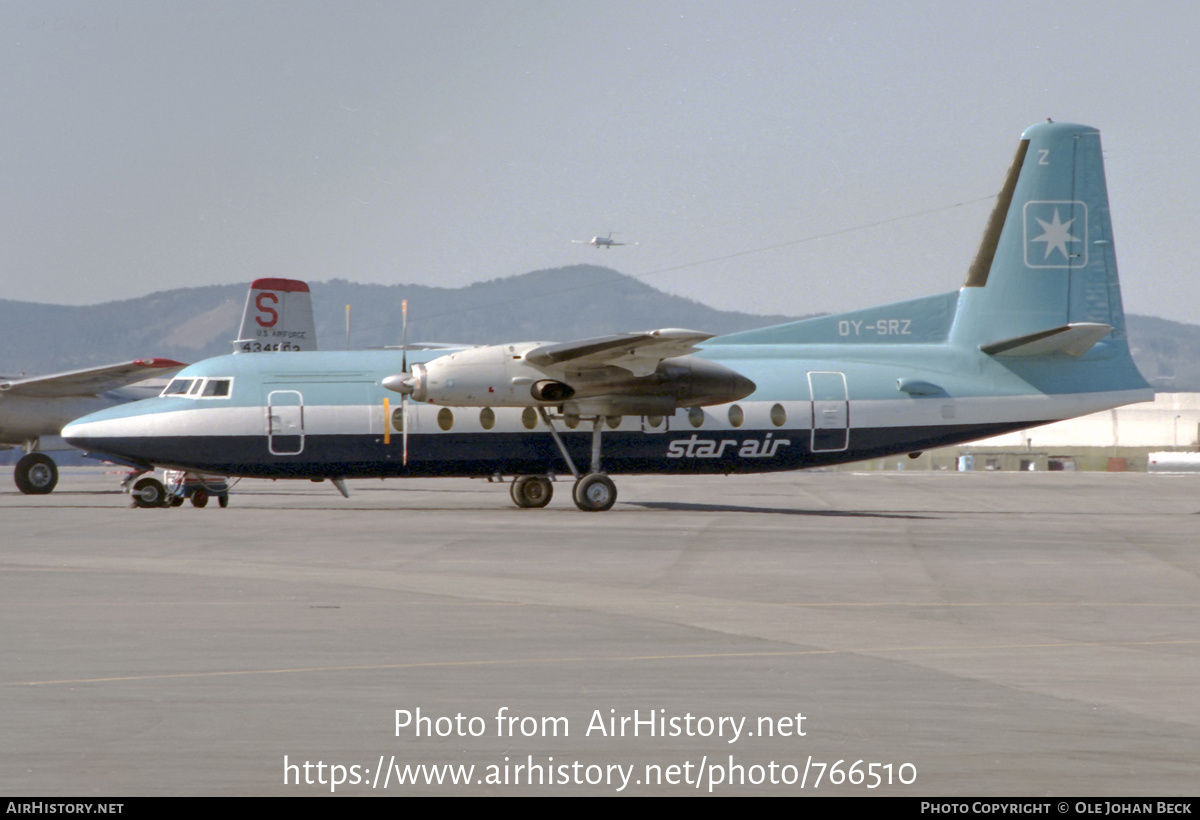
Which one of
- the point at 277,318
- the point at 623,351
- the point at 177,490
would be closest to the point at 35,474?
the point at 177,490

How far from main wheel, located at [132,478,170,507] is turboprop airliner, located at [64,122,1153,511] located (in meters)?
1.33

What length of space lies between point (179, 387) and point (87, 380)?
846cm

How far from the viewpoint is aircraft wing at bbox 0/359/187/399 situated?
107 feet

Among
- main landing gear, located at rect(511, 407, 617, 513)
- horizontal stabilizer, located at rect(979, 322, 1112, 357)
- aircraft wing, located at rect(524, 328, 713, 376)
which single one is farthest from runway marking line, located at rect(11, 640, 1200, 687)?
horizontal stabilizer, located at rect(979, 322, 1112, 357)

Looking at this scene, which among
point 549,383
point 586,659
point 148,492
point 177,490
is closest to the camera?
point 586,659

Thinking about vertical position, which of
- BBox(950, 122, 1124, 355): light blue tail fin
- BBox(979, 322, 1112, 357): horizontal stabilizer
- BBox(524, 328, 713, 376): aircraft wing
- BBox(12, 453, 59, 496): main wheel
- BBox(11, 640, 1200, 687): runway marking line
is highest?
BBox(950, 122, 1124, 355): light blue tail fin

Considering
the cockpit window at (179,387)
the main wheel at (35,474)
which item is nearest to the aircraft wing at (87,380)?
the main wheel at (35,474)

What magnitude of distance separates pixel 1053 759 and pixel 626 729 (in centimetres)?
230

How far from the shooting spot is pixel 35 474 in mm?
35062

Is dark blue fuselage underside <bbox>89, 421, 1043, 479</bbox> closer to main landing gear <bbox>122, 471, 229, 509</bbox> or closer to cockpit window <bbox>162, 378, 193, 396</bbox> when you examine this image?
cockpit window <bbox>162, 378, 193, 396</bbox>

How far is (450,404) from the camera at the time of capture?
26109 mm

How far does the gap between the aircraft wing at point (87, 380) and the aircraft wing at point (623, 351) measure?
1180 cm

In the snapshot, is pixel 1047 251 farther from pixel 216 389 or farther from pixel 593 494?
pixel 216 389

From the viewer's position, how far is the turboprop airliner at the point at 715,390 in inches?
1048
